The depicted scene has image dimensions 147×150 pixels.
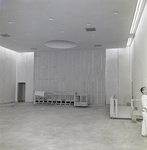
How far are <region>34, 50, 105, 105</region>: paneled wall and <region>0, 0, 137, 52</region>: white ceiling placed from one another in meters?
3.28

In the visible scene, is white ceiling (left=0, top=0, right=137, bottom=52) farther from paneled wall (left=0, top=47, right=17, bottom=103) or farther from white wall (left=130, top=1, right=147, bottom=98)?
paneled wall (left=0, top=47, right=17, bottom=103)

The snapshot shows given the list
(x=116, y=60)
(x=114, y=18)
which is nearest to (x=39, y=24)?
(x=114, y=18)

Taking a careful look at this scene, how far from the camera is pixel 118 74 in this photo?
1527cm

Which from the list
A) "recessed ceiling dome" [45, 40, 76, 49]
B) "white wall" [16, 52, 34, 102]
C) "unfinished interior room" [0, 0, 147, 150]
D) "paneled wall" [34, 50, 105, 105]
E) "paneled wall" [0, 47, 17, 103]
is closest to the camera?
"unfinished interior room" [0, 0, 147, 150]

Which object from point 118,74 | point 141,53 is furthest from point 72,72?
point 141,53

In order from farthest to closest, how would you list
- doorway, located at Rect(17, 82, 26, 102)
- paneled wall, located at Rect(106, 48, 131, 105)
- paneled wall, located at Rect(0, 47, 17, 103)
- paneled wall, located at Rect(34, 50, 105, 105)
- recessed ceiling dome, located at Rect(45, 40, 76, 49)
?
doorway, located at Rect(17, 82, 26, 102) → paneled wall, located at Rect(0, 47, 17, 103) → paneled wall, located at Rect(34, 50, 105, 105) → paneled wall, located at Rect(106, 48, 131, 105) → recessed ceiling dome, located at Rect(45, 40, 76, 49)

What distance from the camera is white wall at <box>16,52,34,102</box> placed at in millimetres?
17266

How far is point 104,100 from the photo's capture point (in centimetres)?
1509

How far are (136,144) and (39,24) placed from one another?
7399 millimetres

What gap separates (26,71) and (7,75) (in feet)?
6.46

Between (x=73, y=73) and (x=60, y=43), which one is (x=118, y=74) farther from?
(x=60, y=43)

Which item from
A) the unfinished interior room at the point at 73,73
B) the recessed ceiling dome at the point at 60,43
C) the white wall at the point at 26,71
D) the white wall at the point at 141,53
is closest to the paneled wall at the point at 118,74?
the unfinished interior room at the point at 73,73

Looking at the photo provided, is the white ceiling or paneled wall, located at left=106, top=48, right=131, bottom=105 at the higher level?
the white ceiling

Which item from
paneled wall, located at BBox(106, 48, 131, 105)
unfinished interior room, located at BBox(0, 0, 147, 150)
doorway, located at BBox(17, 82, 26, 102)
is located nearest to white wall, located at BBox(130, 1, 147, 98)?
unfinished interior room, located at BBox(0, 0, 147, 150)
